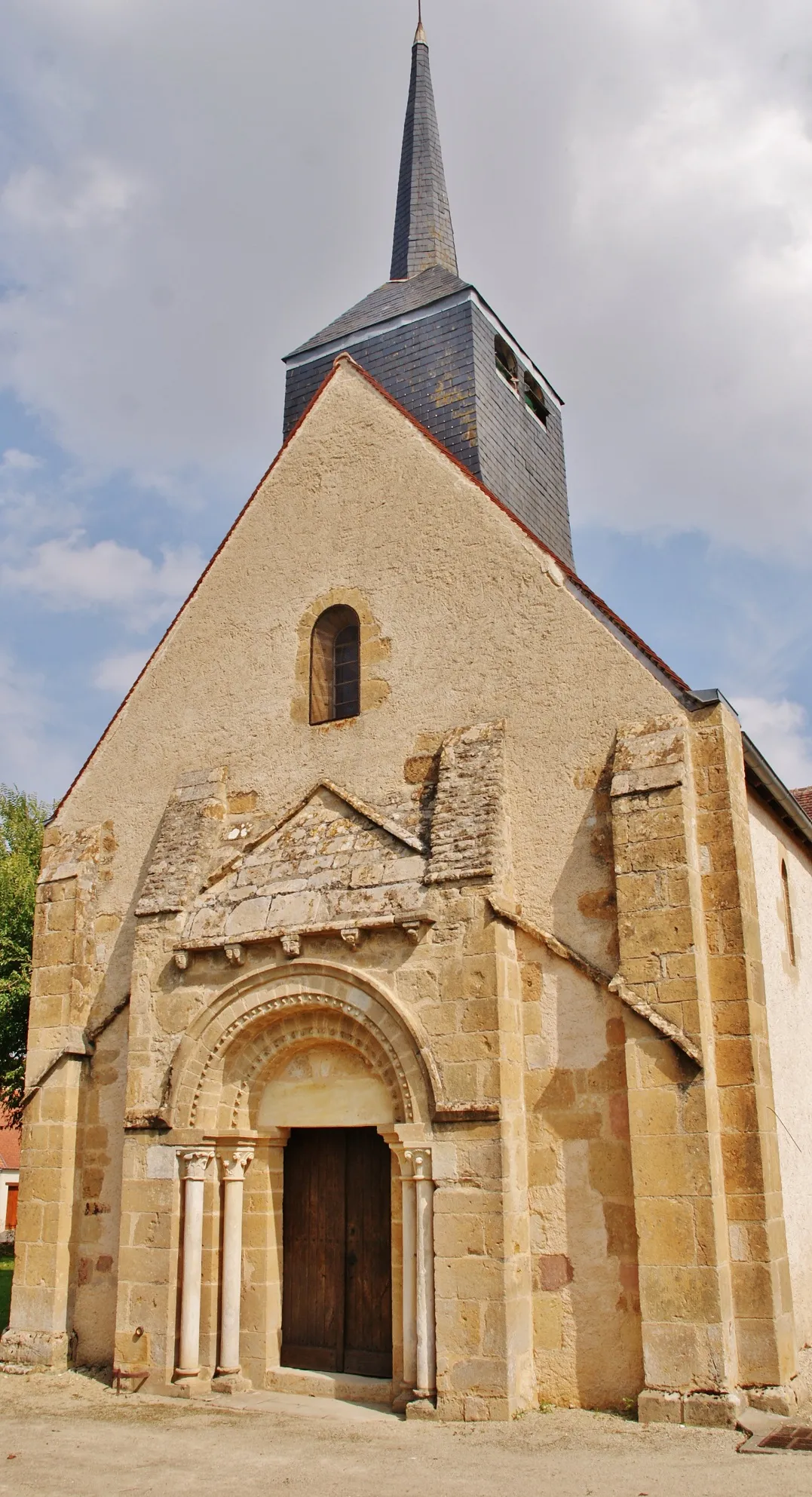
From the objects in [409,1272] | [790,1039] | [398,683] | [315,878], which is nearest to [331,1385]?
[409,1272]

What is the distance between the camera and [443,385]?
512 inches

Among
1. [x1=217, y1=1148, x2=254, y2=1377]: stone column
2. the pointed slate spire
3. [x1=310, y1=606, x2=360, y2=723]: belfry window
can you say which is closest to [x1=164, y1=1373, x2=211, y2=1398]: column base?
[x1=217, y1=1148, x2=254, y2=1377]: stone column

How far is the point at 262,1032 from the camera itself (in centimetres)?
899

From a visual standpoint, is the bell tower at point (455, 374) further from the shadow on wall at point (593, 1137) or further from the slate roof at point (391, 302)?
the shadow on wall at point (593, 1137)

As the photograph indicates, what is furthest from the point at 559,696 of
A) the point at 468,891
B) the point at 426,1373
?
the point at 426,1373

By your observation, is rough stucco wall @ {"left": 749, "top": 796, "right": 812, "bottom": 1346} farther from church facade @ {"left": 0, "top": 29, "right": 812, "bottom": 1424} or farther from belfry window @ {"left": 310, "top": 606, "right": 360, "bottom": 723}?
belfry window @ {"left": 310, "top": 606, "right": 360, "bottom": 723}

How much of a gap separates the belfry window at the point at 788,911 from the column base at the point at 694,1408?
4.23 m

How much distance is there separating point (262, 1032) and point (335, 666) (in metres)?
3.25

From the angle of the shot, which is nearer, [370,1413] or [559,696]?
[370,1413]

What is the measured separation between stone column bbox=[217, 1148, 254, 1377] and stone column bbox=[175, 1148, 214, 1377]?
0.16 m

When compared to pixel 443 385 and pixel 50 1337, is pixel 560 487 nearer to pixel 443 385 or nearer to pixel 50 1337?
pixel 443 385

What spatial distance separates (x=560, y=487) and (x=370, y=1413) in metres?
10.9

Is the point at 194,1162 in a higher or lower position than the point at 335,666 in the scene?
lower

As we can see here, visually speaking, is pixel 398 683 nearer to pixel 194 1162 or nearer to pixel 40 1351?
pixel 194 1162
